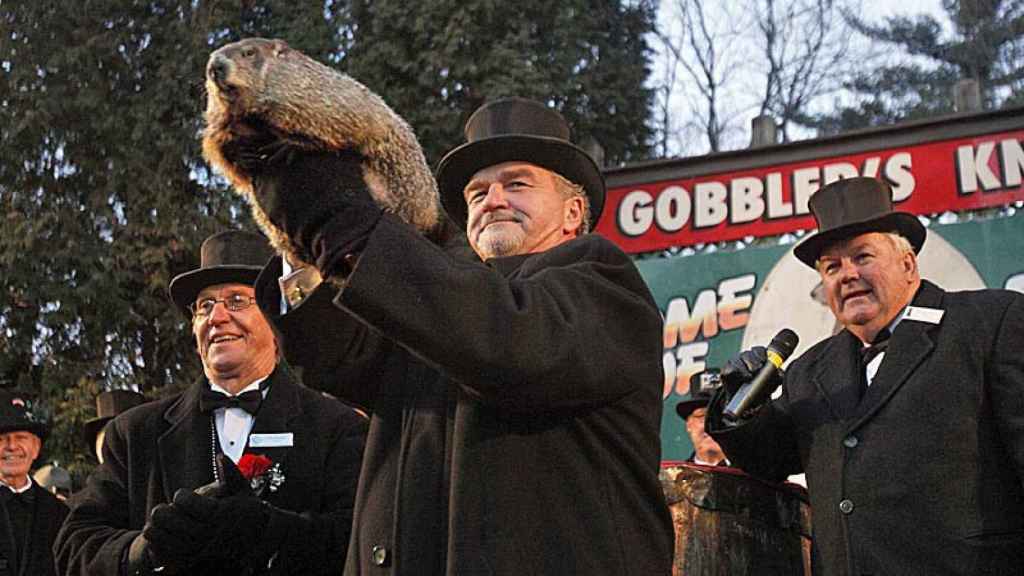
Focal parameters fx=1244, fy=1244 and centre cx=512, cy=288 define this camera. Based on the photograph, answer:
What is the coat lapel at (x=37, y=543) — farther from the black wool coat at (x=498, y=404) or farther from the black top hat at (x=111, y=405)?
the black wool coat at (x=498, y=404)

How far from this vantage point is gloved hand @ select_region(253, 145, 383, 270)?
6.81ft

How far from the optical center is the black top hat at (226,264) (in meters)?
4.03

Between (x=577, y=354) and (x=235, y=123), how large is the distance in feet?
2.36

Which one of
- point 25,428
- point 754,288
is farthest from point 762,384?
point 25,428

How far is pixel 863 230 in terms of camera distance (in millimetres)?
4254

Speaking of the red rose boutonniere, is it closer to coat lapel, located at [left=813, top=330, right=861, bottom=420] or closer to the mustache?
the mustache

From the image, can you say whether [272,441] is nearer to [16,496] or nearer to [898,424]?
[898,424]

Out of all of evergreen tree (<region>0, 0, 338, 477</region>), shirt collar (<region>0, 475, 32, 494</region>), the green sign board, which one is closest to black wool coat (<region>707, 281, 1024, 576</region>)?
the green sign board

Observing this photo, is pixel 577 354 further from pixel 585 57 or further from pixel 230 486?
pixel 585 57

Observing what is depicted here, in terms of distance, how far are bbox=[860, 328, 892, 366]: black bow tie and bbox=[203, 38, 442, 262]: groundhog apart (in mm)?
2312

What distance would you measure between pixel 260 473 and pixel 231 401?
377 millimetres

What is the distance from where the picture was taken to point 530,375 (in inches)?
85.9

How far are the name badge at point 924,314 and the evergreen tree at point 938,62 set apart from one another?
17.2 m

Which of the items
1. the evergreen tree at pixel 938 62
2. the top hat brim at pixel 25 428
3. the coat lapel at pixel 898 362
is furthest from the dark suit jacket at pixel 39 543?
the evergreen tree at pixel 938 62
